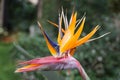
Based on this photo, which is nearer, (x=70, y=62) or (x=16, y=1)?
(x=70, y=62)

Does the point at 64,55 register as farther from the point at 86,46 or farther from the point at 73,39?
the point at 86,46

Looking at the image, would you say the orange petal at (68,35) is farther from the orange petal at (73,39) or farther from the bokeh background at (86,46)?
the bokeh background at (86,46)

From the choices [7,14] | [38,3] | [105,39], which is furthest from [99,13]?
[7,14]

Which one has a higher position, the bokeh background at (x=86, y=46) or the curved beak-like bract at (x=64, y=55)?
the curved beak-like bract at (x=64, y=55)

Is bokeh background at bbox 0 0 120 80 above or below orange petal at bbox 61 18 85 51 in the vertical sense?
below

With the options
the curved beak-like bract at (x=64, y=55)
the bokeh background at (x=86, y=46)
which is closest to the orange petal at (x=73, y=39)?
the curved beak-like bract at (x=64, y=55)

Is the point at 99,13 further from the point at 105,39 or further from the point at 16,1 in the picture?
the point at 16,1

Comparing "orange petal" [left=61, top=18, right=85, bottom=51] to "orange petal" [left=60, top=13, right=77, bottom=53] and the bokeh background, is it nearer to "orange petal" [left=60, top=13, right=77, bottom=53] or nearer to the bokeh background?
"orange petal" [left=60, top=13, right=77, bottom=53]

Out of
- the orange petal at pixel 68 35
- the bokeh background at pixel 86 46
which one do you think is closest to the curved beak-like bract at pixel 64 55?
the orange petal at pixel 68 35

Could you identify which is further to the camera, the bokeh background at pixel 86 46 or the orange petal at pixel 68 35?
the bokeh background at pixel 86 46

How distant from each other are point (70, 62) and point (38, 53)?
284 centimetres

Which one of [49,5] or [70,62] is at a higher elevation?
[70,62]

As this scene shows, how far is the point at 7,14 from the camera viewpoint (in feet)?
23.7

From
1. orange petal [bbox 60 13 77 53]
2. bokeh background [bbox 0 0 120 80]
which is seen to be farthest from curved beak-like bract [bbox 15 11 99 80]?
bokeh background [bbox 0 0 120 80]
